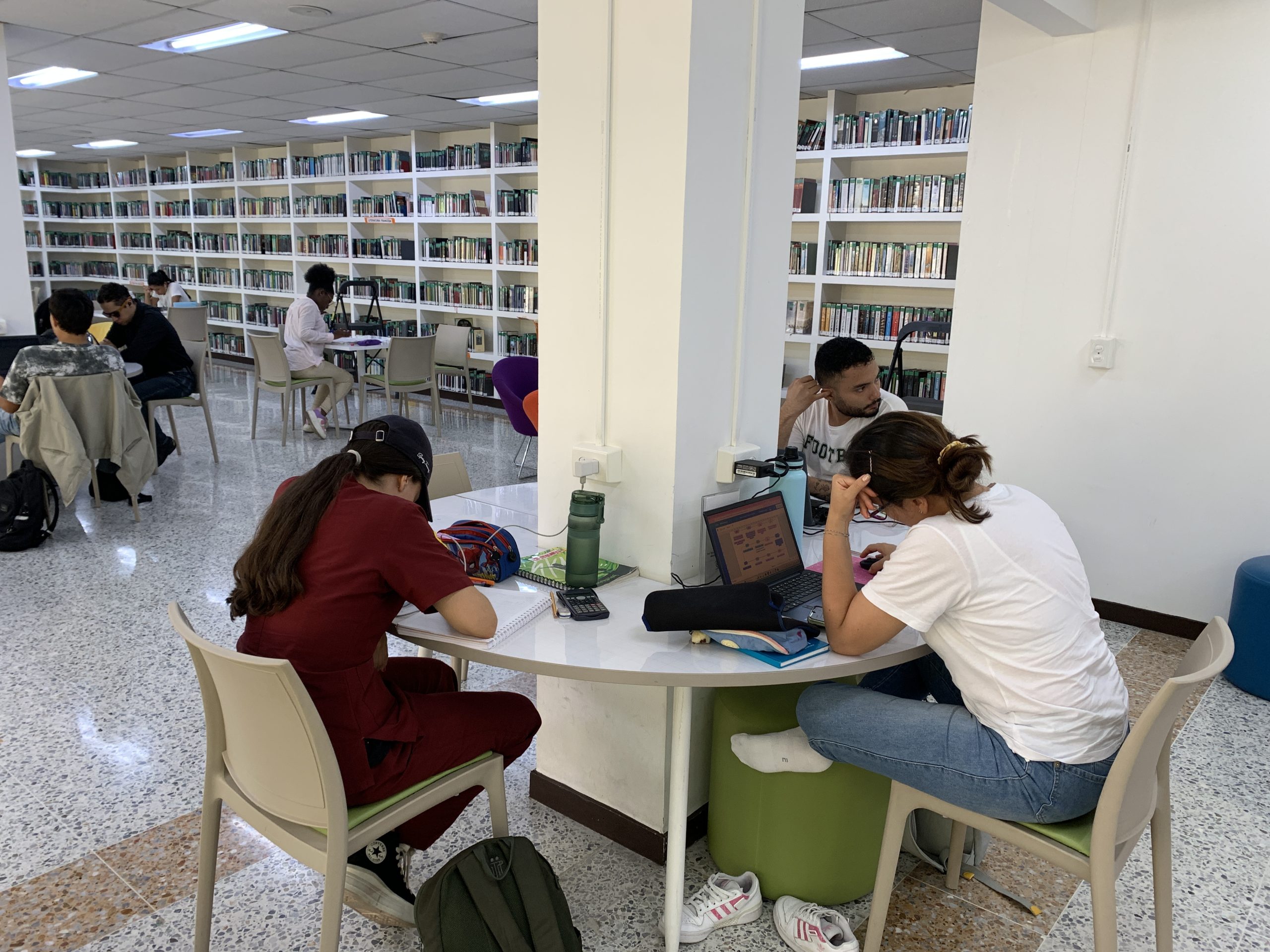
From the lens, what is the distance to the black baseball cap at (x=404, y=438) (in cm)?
183

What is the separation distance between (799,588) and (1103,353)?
7.71 feet

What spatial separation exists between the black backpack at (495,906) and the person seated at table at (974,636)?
0.62 meters

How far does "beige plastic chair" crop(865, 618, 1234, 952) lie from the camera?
148cm

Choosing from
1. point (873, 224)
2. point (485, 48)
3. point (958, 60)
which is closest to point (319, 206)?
point (485, 48)

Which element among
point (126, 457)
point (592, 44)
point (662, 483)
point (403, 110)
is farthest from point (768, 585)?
point (403, 110)

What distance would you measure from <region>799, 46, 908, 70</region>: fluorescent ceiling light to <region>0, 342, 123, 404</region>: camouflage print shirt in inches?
158

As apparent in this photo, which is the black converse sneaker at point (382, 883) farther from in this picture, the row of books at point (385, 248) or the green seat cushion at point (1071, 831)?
the row of books at point (385, 248)

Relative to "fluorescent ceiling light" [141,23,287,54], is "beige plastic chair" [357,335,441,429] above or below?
below

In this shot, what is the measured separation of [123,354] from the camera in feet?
17.8

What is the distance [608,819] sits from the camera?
2244 mm

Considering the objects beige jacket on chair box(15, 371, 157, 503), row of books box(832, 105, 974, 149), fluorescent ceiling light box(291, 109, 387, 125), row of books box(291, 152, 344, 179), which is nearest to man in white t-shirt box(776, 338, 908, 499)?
row of books box(832, 105, 974, 149)

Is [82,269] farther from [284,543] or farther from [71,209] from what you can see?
[284,543]

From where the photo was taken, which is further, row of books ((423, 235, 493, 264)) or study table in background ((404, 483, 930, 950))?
row of books ((423, 235, 493, 264))

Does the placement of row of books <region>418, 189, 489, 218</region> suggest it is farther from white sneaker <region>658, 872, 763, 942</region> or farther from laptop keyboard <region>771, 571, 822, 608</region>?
white sneaker <region>658, 872, 763, 942</region>
